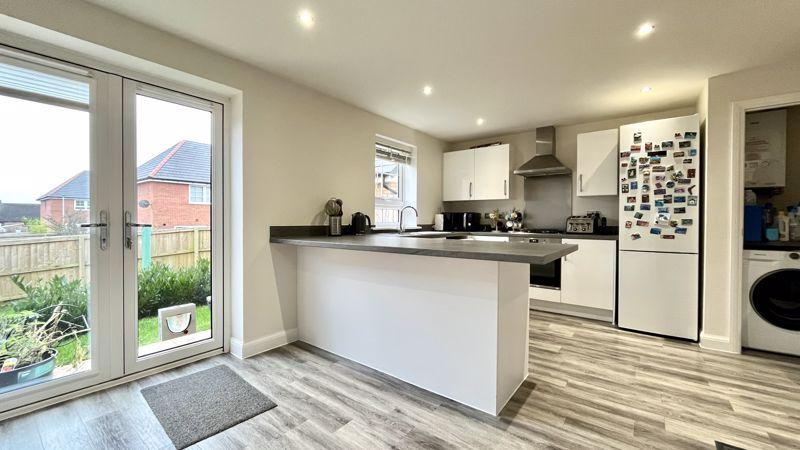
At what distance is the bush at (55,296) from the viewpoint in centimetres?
184

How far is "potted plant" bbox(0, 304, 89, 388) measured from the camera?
180 cm

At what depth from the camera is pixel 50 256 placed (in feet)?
6.32

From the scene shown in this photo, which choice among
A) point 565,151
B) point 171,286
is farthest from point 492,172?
point 171,286

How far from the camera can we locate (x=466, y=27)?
6.73 ft

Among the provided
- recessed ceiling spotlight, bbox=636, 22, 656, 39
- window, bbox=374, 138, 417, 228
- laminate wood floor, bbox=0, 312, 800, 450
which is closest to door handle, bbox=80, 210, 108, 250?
laminate wood floor, bbox=0, 312, 800, 450

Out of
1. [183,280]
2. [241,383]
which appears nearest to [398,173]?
[183,280]

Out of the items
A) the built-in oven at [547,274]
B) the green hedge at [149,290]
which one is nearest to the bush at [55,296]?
the green hedge at [149,290]

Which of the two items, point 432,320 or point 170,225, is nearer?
point 432,320

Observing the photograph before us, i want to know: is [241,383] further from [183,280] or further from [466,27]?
[466,27]

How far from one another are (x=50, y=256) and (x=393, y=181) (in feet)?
10.8

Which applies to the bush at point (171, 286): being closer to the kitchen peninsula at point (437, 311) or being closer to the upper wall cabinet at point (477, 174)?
the kitchen peninsula at point (437, 311)

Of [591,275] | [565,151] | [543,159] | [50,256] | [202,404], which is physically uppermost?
[565,151]

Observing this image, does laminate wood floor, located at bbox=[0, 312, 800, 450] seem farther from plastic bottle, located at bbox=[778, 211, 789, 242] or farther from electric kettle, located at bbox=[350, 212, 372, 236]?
electric kettle, located at bbox=[350, 212, 372, 236]

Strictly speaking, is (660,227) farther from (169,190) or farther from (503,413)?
(169,190)
